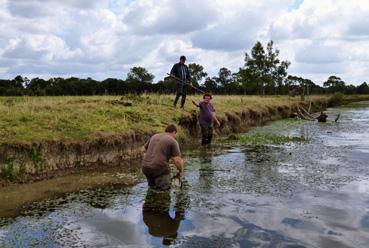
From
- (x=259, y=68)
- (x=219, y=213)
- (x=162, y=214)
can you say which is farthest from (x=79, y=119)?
Answer: (x=259, y=68)

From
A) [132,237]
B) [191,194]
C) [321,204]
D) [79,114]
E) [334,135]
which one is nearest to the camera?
[132,237]

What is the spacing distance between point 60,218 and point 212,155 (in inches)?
332

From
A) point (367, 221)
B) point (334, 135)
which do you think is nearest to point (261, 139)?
point (334, 135)

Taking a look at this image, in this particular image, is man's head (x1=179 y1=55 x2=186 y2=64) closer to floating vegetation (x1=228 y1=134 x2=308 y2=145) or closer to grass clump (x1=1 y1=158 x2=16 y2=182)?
floating vegetation (x1=228 y1=134 x2=308 y2=145)

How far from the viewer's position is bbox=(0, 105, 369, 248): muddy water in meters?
7.69

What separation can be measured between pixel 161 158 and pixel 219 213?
199 centimetres

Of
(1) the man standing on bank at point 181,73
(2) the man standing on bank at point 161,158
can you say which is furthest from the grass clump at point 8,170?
(1) the man standing on bank at point 181,73

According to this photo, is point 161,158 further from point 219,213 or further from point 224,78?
point 224,78

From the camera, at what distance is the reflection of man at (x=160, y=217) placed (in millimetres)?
8016

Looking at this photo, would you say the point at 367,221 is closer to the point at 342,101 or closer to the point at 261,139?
the point at 261,139

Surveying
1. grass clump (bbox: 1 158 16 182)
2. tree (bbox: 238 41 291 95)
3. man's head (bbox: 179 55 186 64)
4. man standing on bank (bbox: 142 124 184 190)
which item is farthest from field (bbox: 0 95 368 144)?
tree (bbox: 238 41 291 95)

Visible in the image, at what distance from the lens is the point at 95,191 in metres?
11.0

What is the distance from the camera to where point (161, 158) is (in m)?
10.4

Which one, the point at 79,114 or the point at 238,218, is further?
the point at 79,114
